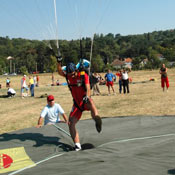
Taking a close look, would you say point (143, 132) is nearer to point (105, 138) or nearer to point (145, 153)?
point (105, 138)

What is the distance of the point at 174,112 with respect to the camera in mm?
7992

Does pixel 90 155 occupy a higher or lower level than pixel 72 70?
lower

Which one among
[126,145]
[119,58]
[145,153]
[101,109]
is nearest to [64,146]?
[126,145]

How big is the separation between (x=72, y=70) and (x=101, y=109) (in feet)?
18.0

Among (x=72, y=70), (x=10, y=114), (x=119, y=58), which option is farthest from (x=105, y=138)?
(x=119, y=58)

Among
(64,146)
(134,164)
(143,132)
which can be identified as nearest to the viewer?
(134,164)

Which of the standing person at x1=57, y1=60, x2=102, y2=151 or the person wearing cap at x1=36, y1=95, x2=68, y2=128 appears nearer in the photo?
the standing person at x1=57, y1=60, x2=102, y2=151

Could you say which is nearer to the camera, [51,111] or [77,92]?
[77,92]

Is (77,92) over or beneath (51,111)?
over

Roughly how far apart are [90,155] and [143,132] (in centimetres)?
152

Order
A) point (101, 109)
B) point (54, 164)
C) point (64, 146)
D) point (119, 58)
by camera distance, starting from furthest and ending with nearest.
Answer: point (119, 58) < point (101, 109) < point (64, 146) < point (54, 164)

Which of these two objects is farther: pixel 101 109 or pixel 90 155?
pixel 101 109

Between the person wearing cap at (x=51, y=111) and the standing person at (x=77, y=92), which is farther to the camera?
the person wearing cap at (x=51, y=111)

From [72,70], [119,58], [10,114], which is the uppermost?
[119,58]
